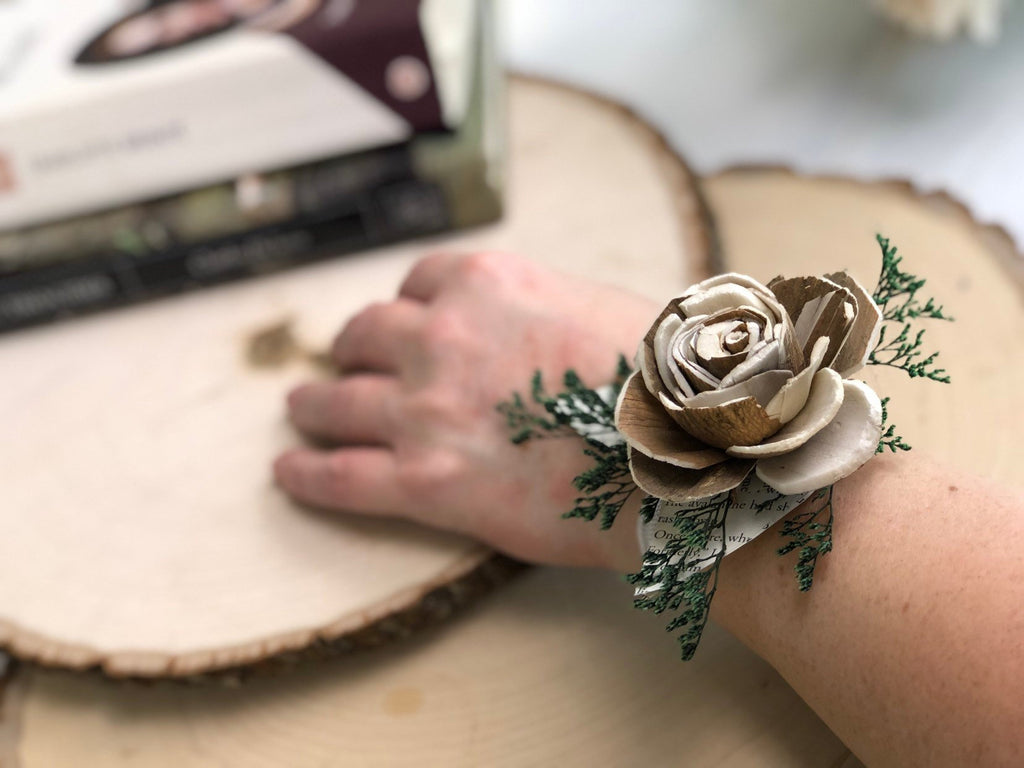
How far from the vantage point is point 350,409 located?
0.72m

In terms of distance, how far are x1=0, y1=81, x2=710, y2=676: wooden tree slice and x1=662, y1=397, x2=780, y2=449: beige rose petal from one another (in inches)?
10.8

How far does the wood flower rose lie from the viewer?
43 centimetres

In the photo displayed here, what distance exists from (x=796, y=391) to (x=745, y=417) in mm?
29

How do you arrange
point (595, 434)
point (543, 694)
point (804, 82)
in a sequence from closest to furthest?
1. point (595, 434)
2. point (543, 694)
3. point (804, 82)

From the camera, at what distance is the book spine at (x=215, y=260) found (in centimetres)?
86

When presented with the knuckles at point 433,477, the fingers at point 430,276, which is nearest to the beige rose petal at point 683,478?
the knuckles at point 433,477

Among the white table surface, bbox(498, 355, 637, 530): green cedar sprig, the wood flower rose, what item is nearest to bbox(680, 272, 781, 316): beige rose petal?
the wood flower rose

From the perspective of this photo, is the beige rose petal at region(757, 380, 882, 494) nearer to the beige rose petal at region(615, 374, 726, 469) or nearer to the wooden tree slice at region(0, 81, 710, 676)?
the beige rose petal at region(615, 374, 726, 469)

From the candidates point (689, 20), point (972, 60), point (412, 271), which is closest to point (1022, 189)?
point (972, 60)

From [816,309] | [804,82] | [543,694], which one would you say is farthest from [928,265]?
[804,82]

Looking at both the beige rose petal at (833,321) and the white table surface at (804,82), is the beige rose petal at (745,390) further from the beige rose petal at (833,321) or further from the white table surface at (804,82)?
the white table surface at (804,82)

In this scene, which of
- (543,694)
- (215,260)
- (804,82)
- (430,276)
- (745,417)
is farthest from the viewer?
(804,82)

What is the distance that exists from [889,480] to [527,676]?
308 mm

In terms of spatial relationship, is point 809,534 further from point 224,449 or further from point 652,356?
point 224,449
